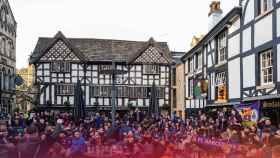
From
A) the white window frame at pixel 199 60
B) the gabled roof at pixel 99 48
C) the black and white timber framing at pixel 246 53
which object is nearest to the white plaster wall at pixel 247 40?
the black and white timber framing at pixel 246 53

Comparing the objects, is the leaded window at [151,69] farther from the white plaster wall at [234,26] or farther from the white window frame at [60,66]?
the white plaster wall at [234,26]

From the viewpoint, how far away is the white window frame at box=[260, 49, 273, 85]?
1770 cm

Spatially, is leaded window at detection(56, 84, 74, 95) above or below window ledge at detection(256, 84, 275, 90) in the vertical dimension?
above

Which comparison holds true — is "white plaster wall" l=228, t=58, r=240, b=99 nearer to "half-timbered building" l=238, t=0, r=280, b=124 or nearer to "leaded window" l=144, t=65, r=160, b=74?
"half-timbered building" l=238, t=0, r=280, b=124

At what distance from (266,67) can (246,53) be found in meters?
2.12

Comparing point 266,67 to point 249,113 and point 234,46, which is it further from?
point 234,46

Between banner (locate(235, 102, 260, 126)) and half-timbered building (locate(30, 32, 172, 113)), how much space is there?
826 inches

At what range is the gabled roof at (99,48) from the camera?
1672 inches

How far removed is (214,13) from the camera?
2962 centimetres

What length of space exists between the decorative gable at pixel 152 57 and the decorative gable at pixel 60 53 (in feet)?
21.4

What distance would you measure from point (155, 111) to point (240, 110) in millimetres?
4501

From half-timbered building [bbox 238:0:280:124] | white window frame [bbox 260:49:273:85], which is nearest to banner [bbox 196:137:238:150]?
half-timbered building [bbox 238:0:280:124]

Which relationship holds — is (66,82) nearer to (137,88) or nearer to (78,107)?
(137,88)

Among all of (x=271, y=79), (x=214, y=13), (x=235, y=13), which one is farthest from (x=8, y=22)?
(x=271, y=79)
